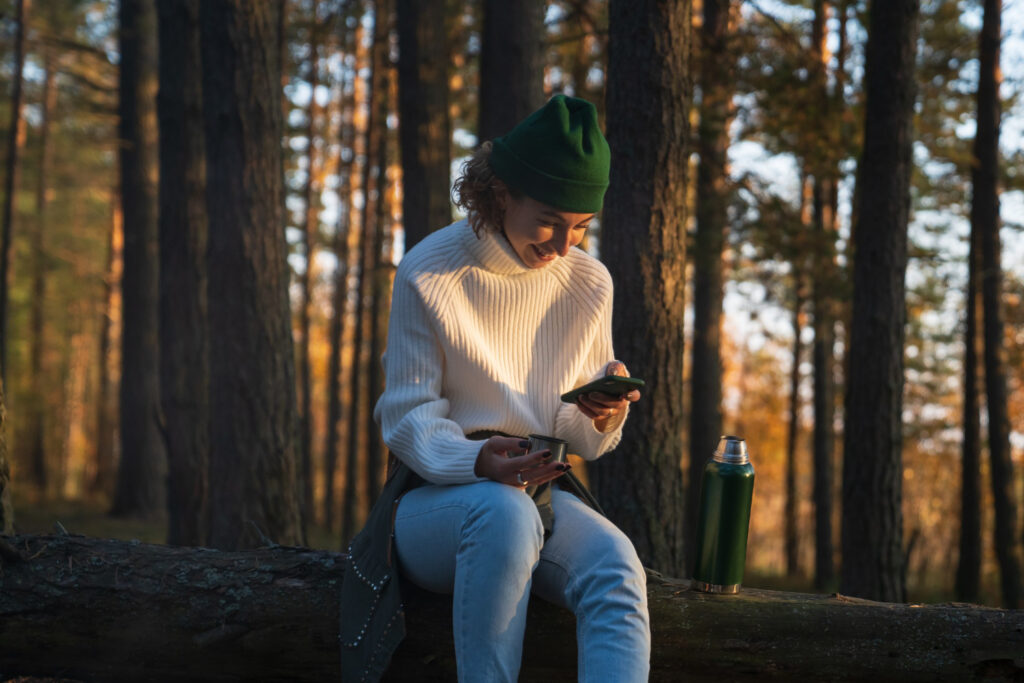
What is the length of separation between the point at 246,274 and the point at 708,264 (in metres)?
6.30

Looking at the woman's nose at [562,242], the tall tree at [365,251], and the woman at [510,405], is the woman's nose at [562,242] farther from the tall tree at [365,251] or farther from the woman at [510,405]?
the tall tree at [365,251]

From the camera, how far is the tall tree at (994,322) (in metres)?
9.38

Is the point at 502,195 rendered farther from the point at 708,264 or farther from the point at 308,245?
the point at 308,245

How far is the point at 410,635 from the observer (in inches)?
117

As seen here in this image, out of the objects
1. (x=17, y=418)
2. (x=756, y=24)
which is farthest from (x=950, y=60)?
(x=17, y=418)

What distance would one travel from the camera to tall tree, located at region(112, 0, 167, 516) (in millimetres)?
11203

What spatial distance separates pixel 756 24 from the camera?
9.64 m

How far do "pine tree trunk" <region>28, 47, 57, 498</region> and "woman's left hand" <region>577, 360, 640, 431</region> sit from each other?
15.2 meters

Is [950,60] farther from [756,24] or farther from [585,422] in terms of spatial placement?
[585,422]

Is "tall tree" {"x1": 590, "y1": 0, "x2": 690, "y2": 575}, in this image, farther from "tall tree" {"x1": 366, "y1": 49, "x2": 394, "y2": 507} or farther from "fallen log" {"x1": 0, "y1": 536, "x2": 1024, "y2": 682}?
"tall tree" {"x1": 366, "y1": 49, "x2": 394, "y2": 507}

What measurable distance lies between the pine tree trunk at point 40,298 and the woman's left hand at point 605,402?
1523cm

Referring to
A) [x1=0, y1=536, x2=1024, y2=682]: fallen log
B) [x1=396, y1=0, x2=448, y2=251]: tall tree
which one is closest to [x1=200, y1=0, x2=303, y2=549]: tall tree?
[x1=396, y1=0, x2=448, y2=251]: tall tree

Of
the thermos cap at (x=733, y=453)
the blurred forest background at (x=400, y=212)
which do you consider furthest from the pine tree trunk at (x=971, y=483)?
the thermos cap at (x=733, y=453)

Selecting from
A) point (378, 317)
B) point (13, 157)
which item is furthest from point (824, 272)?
point (13, 157)
